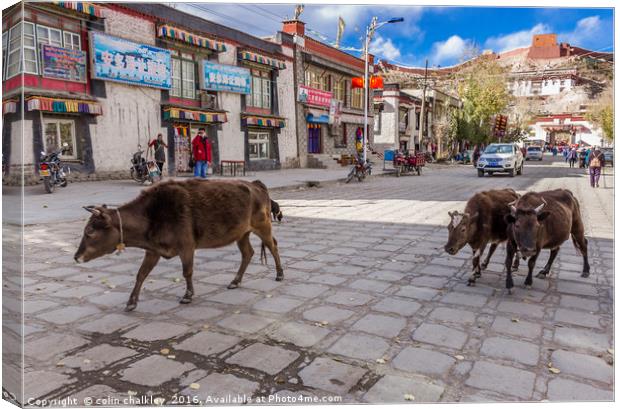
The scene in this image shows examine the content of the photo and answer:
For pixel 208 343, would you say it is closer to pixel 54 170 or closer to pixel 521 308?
pixel 54 170

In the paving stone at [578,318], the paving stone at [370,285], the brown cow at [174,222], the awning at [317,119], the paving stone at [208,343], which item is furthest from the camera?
the awning at [317,119]

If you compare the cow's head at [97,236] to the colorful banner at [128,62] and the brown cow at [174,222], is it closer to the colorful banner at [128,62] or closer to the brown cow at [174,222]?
the brown cow at [174,222]

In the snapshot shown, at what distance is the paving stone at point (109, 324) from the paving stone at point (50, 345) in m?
0.18

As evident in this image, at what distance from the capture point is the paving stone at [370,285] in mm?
4434

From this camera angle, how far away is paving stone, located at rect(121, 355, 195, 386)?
2.46m

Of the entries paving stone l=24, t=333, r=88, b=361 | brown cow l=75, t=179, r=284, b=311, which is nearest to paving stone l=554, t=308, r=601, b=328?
brown cow l=75, t=179, r=284, b=311

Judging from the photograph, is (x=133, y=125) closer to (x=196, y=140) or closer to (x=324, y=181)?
(x=196, y=140)

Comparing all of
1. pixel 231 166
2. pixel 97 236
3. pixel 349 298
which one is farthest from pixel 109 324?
pixel 231 166

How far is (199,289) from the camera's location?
14.6 ft

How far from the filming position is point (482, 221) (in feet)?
14.2

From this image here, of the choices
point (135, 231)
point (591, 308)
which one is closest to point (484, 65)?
point (591, 308)

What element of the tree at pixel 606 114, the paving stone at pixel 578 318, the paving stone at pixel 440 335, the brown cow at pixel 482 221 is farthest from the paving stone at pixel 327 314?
the tree at pixel 606 114

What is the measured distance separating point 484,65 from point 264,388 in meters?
2.71

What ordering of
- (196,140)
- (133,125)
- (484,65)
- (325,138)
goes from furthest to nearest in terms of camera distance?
(325,138)
(196,140)
(133,125)
(484,65)
